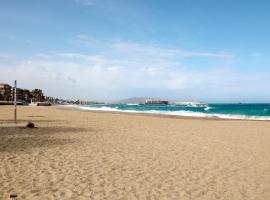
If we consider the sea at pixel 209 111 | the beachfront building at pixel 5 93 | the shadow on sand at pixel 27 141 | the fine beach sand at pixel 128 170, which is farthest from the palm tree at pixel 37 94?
the fine beach sand at pixel 128 170

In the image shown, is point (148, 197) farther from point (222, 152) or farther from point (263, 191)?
point (222, 152)

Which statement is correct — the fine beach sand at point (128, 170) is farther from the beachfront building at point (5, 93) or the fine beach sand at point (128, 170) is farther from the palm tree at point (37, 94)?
the palm tree at point (37, 94)

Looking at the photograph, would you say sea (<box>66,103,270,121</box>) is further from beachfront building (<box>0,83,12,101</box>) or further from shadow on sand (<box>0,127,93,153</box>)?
shadow on sand (<box>0,127,93,153</box>)

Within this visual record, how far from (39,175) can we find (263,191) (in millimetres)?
5382

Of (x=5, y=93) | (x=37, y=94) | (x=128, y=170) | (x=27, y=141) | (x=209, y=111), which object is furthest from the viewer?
(x=37, y=94)

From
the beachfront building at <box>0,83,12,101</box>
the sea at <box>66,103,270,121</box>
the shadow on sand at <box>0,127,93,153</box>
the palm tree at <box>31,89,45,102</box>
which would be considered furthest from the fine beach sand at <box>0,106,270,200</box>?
the palm tree at <box>31,89,45,102</box>

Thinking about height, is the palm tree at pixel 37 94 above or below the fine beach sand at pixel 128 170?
above

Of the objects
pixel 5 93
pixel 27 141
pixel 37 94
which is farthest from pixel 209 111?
pixel 37 94

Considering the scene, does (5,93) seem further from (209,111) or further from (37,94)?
(209,111)

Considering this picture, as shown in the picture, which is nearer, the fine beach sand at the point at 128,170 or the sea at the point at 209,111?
the fine beach sand at the point at 128,170

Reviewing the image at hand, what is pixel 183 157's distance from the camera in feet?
37.2

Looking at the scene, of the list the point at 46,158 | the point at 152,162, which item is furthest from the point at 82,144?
the point at 152,162

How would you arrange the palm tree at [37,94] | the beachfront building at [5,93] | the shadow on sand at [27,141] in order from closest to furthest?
the shadow on sand at [27,141]
the beachfront building at [5,93]
the palm tree at [37,94]

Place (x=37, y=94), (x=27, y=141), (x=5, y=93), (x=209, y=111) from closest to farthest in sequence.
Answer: (x=27, y=141) → (x=209, y=111) → (x=5, y=93) → (x=37, y=94)
